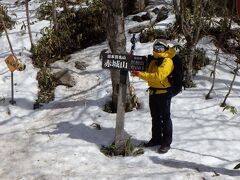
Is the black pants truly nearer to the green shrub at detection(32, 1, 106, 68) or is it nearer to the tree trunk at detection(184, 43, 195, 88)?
the tree trunk at detection(184, 43, 195, 88)

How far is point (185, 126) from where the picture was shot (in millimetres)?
7129

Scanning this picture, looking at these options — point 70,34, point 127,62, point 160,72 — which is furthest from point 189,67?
point 70,34

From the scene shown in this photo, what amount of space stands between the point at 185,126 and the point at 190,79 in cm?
182

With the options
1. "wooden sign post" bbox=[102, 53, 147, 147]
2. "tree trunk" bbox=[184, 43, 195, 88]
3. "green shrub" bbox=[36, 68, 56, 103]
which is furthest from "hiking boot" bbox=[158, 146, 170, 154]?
"green shrub" bbox=[36, 68, 56, 103]

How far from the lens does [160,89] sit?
5914mm

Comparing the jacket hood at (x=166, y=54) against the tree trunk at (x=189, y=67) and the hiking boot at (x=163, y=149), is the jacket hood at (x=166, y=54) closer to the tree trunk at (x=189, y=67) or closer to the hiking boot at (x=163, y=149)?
the hiking boot at (x=163, y=149)

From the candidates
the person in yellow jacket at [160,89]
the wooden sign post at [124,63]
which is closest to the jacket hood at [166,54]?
the person in yellow jacket at [160,89]

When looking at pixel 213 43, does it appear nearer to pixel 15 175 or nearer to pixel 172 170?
pixel 172 170

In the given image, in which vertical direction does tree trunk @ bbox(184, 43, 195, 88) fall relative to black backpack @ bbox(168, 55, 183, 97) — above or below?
below

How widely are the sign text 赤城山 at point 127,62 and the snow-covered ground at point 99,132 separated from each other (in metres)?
1.38

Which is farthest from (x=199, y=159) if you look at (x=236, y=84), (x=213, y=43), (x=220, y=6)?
(x=220, y=6)

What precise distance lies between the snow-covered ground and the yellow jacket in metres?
1.08

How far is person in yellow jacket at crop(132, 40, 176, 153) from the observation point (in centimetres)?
571

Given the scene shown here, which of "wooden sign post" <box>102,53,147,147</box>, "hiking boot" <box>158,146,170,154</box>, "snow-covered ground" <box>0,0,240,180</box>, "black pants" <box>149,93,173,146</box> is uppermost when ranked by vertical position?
"wooden sign post" <box>102,53,147,147</box>
